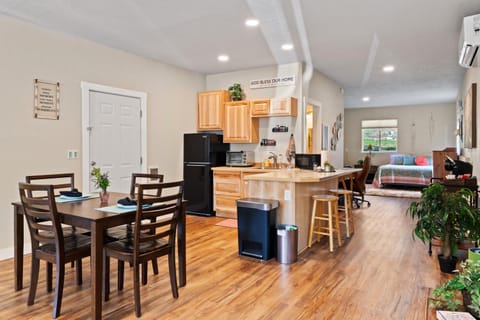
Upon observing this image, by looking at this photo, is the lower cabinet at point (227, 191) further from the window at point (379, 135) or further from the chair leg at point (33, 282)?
the window at point (379, 135)

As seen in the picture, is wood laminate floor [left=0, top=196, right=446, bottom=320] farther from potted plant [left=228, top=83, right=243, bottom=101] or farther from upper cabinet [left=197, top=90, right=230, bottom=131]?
potted plant [left=228, top=83, right=243, bottom=101]

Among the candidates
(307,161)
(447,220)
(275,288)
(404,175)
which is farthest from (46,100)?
(404,175)

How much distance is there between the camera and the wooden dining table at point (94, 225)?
220cm

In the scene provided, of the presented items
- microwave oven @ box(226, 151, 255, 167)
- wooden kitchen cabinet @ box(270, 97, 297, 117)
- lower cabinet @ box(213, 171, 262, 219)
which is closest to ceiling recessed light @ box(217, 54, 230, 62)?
wooden kitchen cabinet @ box(270, 97, 297, 117)

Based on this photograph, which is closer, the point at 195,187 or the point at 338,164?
the point at 195,187

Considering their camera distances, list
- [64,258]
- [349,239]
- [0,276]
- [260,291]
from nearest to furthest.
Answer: [64,258], [260,291], [0,276], [349,239]

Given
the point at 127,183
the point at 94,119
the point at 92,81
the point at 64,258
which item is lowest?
the point at 64,258

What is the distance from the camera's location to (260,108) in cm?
570

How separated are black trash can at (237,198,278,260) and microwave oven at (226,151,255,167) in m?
2.19

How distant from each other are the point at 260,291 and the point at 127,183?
305 cm

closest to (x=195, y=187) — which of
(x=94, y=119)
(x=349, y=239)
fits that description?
(x=94, y=119)

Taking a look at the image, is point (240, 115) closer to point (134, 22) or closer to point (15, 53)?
point (134, 22)

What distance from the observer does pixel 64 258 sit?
2365 mm

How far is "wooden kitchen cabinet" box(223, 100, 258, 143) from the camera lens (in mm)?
5844
